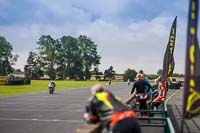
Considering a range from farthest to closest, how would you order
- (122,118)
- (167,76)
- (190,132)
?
(167,76) → (190,132) → (122,118)

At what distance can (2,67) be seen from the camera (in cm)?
14638

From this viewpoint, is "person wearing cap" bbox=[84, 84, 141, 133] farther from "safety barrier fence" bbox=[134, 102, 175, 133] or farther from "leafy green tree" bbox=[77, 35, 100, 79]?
"leafy green tree" bbox=[77, 35, 100, 79]

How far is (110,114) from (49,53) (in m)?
137

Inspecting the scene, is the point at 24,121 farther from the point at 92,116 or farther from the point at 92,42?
the point at 92,42

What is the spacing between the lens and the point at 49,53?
142m

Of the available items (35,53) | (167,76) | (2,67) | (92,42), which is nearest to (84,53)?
(92,42)

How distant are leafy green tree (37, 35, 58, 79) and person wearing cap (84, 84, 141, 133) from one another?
136556 millimetres

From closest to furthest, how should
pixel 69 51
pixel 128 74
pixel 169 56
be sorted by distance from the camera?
pixel 169 56, pixel 128 74, pixel 69 51

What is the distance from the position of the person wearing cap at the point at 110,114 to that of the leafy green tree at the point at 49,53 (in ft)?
448

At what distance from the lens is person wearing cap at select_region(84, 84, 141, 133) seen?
6.30 metres

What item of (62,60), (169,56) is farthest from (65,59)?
(169,56)

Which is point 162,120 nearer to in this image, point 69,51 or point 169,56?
point 169,56

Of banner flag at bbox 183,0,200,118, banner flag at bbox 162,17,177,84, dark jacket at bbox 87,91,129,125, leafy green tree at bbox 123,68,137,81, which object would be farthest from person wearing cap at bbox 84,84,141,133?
leafy green tree at bbox 123,68,137,81

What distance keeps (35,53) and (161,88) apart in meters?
129
